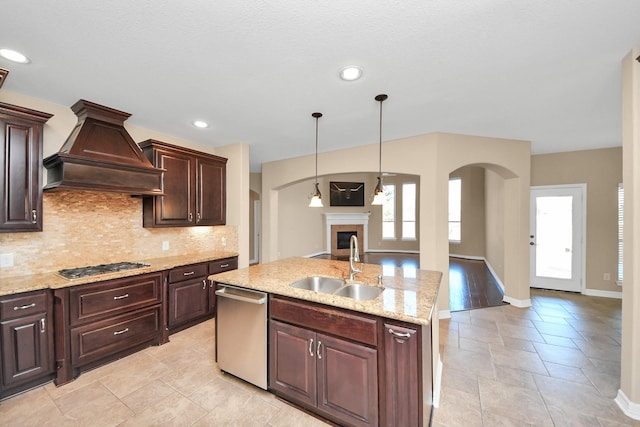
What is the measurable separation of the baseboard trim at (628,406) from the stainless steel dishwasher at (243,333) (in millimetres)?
2700

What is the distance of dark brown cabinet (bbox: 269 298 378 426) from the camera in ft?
5.33

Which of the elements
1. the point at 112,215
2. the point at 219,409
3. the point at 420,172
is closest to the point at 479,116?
the point at 420,172

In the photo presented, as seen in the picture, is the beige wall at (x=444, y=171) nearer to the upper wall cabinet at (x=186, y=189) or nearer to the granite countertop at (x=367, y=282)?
the granite countertop at (x=367, y=282)

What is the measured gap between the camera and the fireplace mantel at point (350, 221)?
9.19 metres

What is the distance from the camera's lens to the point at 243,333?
2154mm

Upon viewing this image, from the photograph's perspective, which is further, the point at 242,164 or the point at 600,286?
the point at 600,286

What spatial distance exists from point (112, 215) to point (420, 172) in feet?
13.2

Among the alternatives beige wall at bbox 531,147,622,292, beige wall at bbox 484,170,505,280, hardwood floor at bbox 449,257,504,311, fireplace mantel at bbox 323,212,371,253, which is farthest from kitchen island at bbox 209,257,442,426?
fireplace mantel at bbox 323,212,371,253

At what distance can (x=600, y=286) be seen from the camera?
4.60m

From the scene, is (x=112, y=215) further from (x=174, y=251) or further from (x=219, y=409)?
(x=219, y=409)

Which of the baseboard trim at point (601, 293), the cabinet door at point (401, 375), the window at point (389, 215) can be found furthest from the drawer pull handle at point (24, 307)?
the window at point (389, 215)

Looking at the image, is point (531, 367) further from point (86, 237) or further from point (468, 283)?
point (86, 237)

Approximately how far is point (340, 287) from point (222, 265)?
2.21m

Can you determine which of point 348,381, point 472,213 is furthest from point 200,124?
point 472,213
